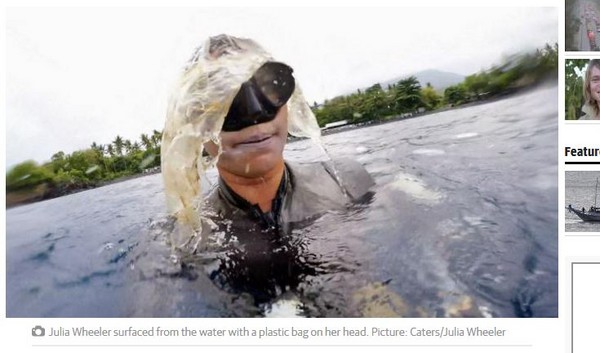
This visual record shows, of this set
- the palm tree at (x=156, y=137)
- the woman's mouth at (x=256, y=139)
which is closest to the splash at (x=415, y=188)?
the woman's mouth at (x=256, y=139)

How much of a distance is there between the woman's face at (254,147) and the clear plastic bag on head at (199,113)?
0.10 feet

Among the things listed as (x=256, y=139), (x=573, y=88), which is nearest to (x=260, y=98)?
(x=256, y=139)

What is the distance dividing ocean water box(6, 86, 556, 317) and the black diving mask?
169 millimetres

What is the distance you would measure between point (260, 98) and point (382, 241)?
61cm

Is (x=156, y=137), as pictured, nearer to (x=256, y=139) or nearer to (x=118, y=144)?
(x=118, y=144)

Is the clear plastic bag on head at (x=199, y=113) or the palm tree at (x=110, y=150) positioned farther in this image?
the palm tree at (x=110, y=150)

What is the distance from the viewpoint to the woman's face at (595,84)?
71.4 inches

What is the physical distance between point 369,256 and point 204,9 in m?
0.98

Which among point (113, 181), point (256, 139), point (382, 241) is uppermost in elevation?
point (256, 139)

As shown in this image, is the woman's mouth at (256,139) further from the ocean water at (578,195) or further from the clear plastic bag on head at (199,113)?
the ocean water at (578,195)

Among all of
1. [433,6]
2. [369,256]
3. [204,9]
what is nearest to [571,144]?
[433,6]

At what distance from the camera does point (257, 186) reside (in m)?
1.81
